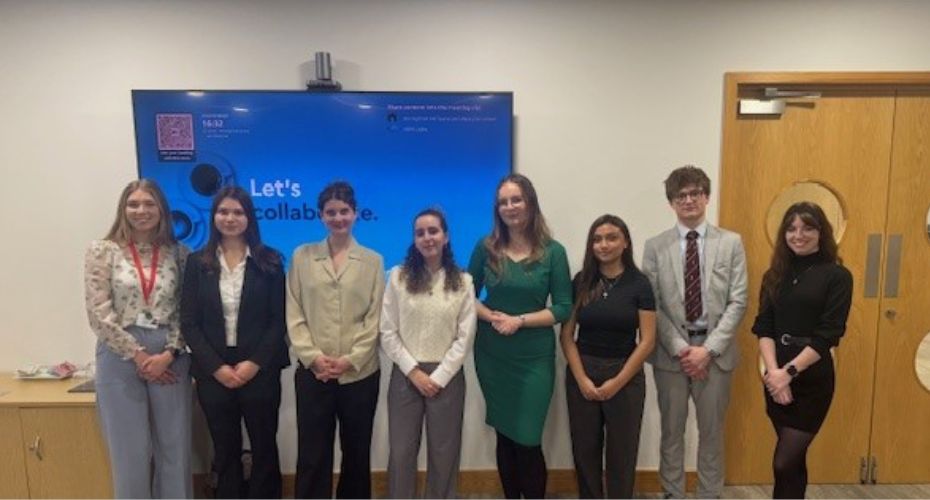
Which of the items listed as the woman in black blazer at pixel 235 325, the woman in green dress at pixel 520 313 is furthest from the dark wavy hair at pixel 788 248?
the woman in black blazer at pixel 235 325

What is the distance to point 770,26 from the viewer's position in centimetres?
267

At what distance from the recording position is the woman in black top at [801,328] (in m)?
2.01

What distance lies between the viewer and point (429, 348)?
2.16 meters

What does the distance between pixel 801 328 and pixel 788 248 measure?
0.30 meters

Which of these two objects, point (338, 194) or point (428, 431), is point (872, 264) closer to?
point (428, 431)

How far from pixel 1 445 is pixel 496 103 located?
2.75 m

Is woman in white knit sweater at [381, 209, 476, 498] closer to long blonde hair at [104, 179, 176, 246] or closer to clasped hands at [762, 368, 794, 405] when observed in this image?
long blonde hair at [104, 179, 176, 246]

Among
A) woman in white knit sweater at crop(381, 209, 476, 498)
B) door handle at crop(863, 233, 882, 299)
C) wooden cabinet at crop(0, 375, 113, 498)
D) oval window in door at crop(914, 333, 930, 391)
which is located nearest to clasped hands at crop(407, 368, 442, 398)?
woman in white knit sweater at crop(381, 209, 476, 498)

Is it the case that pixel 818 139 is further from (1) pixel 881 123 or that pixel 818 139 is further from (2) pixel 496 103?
(2) pixel 496 103

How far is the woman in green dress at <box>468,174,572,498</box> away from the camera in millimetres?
2201

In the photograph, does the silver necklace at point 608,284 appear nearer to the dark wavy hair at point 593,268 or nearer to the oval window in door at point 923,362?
the dark wavy hair at point 593,268

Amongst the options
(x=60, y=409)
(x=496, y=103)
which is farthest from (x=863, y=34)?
(x=60, y=409)

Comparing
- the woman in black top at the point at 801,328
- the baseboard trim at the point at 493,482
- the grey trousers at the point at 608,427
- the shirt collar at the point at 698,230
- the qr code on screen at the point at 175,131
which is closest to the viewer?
the woman in black top at the point at 801,328

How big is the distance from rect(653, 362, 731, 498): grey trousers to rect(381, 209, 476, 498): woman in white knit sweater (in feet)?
3.01
